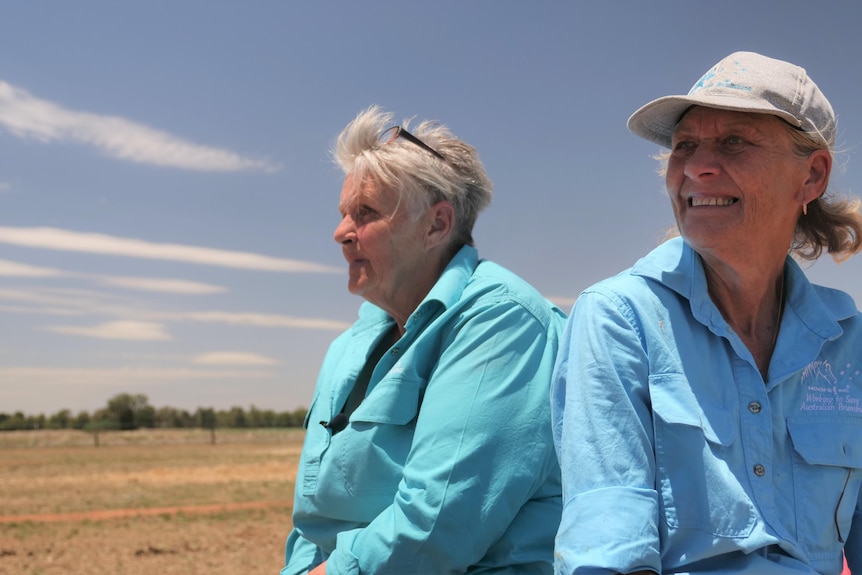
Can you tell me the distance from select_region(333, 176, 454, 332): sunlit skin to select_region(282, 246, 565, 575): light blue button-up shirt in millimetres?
223

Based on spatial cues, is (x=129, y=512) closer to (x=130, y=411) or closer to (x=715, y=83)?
(x=715, y=83)

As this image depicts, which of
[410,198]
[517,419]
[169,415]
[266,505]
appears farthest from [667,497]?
[169,415]

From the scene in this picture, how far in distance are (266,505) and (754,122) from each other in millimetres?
18162

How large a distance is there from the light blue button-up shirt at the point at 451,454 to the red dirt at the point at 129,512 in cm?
1591

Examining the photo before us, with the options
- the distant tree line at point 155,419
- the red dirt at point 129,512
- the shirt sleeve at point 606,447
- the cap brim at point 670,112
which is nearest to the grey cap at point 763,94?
the cap brim at point 670,112

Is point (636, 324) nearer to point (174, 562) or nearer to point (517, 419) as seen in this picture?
point (517, 419)

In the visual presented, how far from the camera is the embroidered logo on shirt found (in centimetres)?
196

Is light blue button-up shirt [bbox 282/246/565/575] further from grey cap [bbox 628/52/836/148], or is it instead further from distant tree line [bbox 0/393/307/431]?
distant tree line [bbox 0/393/307/431]

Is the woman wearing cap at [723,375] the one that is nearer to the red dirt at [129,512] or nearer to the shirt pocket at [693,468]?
the shirt pocket at [693,468]

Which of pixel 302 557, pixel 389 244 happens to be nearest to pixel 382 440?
pixel 302 557

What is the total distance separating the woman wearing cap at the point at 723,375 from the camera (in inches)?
66.9

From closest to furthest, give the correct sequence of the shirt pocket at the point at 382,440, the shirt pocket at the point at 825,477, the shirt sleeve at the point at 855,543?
1. the shirt pocket at the point at 825,477
2. the shirt sleeve at the point at 855,543
3. the shirt pocket at the point at 382,440

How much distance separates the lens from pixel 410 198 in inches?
117

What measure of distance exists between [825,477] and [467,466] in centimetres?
93
